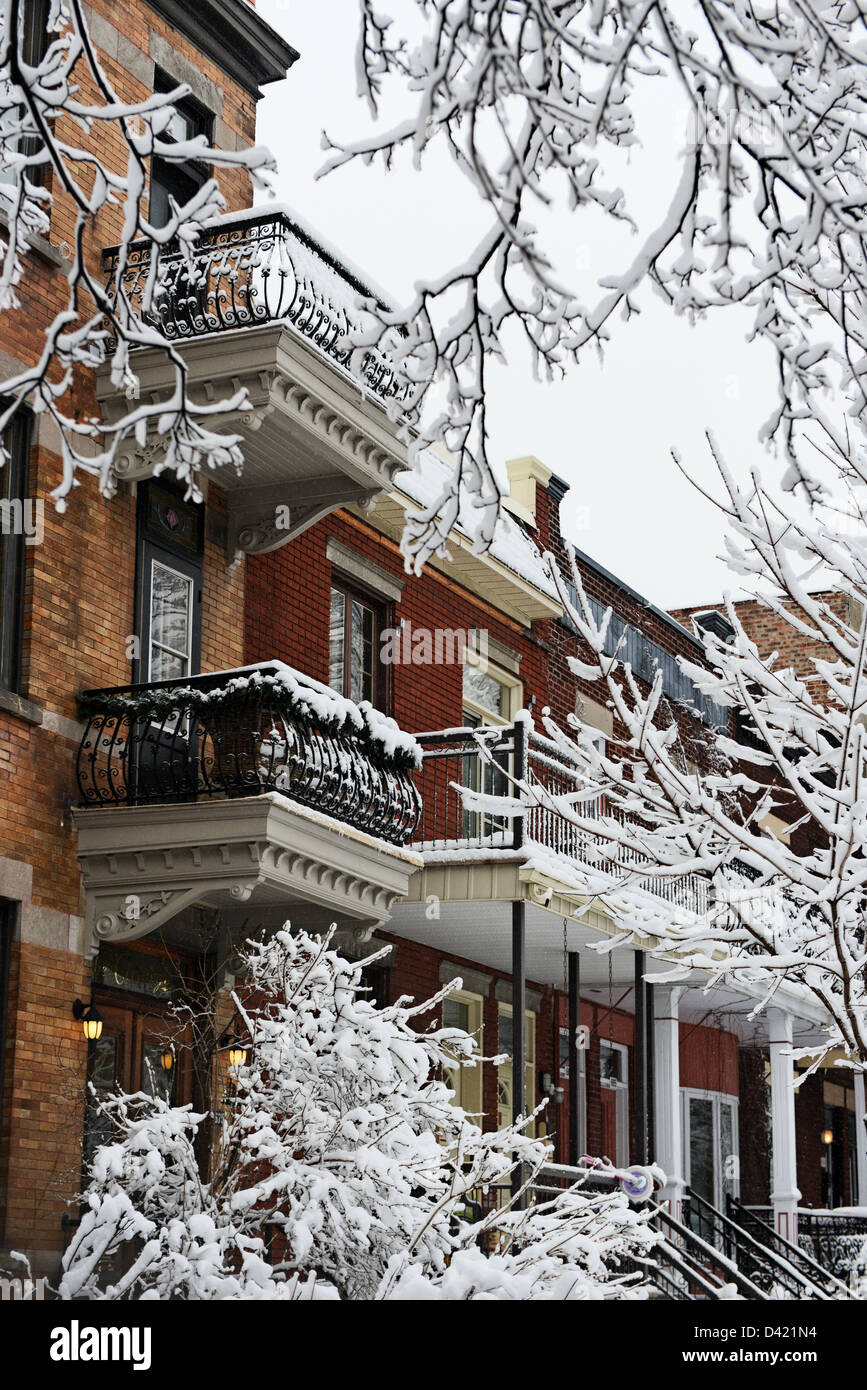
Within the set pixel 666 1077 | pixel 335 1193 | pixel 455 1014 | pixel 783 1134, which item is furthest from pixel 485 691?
pixel 335 1193

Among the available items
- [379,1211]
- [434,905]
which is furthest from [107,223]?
[379,1211]

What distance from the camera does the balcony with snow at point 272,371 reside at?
43.4 feet

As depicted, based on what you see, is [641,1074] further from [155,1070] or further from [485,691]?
[155,1070]

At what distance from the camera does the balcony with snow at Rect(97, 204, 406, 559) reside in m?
13.2

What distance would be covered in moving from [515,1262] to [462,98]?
18.8ft

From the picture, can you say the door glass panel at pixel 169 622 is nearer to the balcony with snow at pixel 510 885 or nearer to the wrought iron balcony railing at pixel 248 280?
the wrought iron balcony railing at pixel 248 280

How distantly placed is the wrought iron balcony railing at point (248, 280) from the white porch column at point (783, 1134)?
11.0 meters

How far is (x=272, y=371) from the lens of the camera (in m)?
13.2

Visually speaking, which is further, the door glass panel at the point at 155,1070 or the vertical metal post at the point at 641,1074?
the vertical metal post at the point at 641,1074

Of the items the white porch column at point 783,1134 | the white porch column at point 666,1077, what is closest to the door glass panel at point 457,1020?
the white porch column at point 666,1077

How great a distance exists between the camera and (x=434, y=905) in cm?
1592

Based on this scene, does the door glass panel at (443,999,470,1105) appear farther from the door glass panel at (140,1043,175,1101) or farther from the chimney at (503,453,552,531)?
the chimney at (503,453,552,531)

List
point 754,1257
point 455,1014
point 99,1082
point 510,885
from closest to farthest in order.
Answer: point 99,1082
point 510,885
point 754,1257
point 455,1014

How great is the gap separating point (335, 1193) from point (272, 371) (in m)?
6.76
